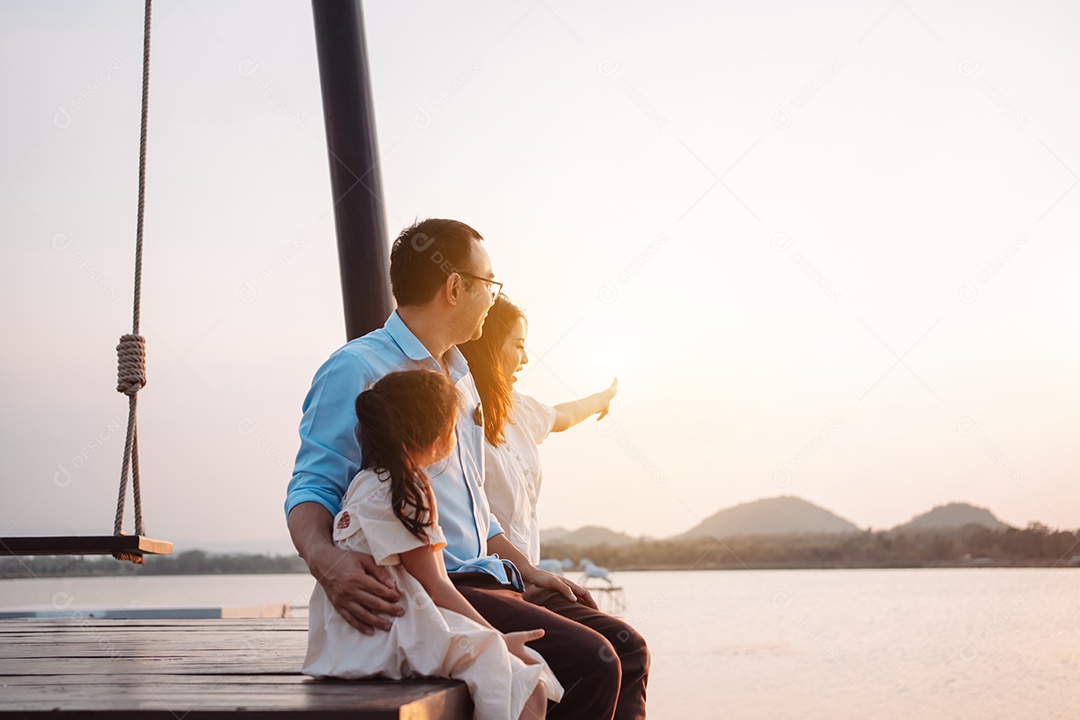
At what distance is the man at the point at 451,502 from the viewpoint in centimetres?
155

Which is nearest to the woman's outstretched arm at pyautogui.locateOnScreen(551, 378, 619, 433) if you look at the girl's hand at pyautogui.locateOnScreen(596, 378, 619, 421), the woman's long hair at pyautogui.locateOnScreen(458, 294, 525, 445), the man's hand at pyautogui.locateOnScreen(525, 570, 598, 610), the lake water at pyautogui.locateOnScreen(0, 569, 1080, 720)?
the girl's hand at pyautogui.locateOnScreen(596, 378, 619, 421)

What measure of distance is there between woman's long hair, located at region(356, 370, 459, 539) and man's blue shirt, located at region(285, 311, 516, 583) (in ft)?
0.40

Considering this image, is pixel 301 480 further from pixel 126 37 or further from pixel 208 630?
pixel 126 37

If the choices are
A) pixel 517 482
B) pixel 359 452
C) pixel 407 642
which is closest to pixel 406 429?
pixel 359 452

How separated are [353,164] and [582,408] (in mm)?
936

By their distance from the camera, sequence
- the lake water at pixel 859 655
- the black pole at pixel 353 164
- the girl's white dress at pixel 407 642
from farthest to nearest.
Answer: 1. the lake water at pixel 859 655
2. the black pole at pixel 353 164
3. the girl's white dress at pixel 407 642

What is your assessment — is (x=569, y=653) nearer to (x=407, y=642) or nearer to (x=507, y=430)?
(x=407, y=642)

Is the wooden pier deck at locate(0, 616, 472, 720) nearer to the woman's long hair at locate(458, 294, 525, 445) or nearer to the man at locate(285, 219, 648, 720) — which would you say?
the man at locate(285, 219, 648, 720)

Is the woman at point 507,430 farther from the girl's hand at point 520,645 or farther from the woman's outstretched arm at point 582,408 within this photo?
the girl's hand at point 520,645

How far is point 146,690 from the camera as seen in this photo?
1.36 m

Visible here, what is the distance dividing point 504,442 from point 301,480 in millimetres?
676

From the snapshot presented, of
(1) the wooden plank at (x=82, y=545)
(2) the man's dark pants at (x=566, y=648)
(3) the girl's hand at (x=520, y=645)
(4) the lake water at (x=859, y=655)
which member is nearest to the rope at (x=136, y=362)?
(1) the wooden plank at (x=82, y=545)

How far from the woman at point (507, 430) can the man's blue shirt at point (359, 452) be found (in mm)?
262

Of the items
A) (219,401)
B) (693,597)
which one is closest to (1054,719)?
(219,401)
